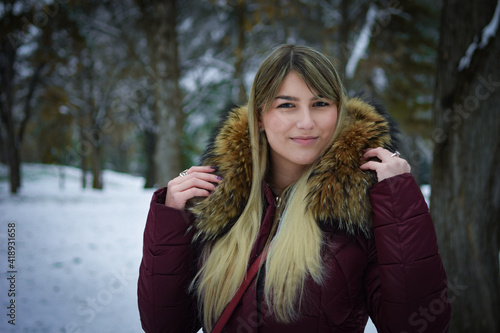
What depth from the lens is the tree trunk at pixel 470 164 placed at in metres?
2.75

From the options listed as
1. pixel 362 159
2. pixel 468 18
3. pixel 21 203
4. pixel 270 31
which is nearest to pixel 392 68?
pixel 270 31

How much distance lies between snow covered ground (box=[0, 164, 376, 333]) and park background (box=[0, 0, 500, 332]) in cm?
2

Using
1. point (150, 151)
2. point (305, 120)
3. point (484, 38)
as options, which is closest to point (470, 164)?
point (484, 38)

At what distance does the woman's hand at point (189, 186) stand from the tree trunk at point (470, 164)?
2304mm

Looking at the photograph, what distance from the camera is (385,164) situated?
155 centimetres

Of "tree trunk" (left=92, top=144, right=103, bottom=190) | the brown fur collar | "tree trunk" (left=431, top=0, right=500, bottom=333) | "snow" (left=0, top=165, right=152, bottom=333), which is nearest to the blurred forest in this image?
the brown fur collar

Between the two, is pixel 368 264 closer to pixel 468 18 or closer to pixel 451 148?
pixel 451 148

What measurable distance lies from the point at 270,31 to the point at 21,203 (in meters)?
10.0

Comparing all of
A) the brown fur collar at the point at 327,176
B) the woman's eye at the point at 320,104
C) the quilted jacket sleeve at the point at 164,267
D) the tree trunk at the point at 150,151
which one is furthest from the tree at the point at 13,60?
the woman's eye at the point at 320,104

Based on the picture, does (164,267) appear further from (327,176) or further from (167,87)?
(167,87)

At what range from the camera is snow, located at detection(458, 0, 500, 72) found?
2.68 m

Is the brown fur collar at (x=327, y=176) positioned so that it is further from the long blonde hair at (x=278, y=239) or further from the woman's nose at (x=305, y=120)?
the woman's nose at (x=305, y=120)

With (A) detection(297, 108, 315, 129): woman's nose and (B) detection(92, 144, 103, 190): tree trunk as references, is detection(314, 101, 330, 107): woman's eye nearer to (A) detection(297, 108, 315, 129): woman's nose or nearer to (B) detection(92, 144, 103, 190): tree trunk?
(A) detection(297, 108, 315, 129): woman's nose

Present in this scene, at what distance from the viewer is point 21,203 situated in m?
10.4
